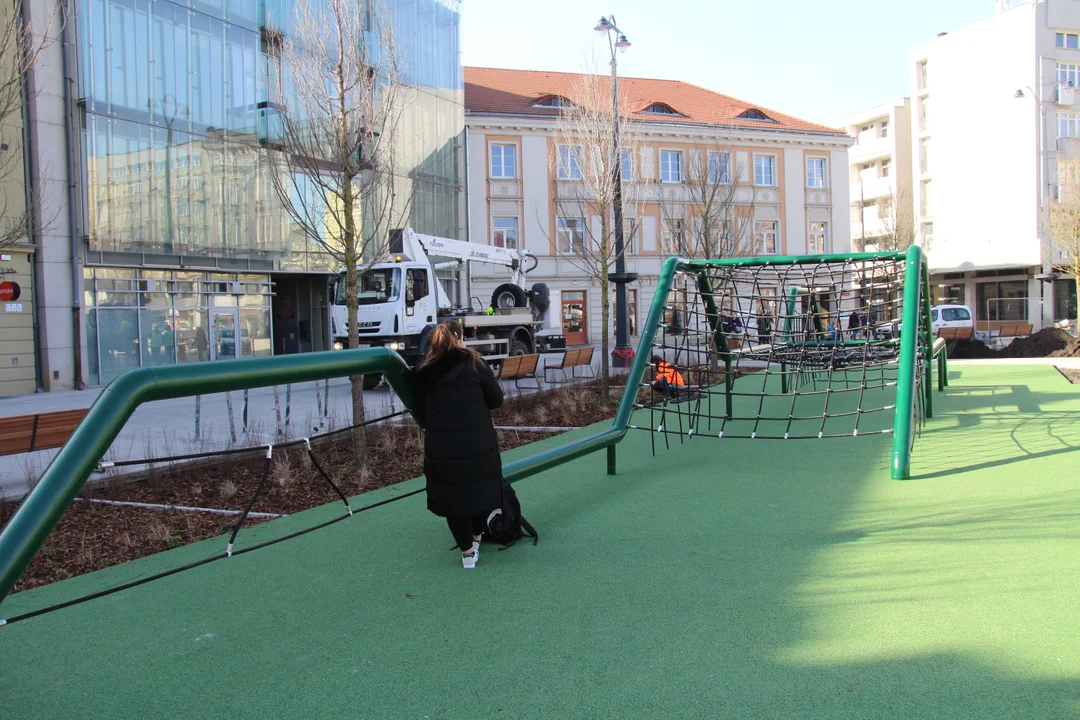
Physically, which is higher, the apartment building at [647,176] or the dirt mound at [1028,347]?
the apartment building at [647,176]

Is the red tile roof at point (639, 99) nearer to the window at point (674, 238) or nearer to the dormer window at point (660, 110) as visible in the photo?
the dormer window at point (660, 110)

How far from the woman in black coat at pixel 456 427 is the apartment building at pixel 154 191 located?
13637mm

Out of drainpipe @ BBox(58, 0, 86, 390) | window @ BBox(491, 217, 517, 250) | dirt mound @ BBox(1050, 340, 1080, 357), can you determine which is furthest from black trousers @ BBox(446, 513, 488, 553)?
window @ BBox(491, 217, 517, 250)

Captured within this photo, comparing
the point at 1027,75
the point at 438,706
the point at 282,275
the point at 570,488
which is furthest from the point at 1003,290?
the point at 438,706

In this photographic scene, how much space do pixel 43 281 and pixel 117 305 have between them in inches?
84.8

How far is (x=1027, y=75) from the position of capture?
45.7m

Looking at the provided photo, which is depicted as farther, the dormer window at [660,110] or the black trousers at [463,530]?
the dormer window at [660,110]

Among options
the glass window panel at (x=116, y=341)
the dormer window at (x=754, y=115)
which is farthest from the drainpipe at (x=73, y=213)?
the dormer window at (x=754, y=115)

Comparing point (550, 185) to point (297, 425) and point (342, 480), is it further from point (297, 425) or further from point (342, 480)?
point (342, 480)

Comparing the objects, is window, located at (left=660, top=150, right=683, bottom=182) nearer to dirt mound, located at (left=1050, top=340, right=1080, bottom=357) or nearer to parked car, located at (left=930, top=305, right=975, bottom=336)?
parked car, located at (left=930, top=305, right=975, bottom=336)

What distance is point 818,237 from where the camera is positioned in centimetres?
4350

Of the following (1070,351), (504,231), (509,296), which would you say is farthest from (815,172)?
(509,296)

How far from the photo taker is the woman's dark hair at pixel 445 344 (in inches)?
178

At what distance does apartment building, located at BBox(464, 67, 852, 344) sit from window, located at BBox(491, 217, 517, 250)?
0.04 meters
